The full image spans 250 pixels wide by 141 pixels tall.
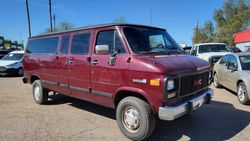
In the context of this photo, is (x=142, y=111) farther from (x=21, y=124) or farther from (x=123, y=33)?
(x=21, y=124)

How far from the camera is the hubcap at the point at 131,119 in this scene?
5.01 meters

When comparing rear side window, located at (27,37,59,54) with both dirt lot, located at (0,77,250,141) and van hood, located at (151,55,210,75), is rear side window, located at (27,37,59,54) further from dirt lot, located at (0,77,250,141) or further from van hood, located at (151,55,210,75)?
van hood, located at (151,55,210,75)

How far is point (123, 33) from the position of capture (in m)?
5.29

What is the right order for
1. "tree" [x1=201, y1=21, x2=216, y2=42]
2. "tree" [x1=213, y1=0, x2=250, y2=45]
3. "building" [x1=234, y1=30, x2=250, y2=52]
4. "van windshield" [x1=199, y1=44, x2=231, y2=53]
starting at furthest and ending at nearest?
"tree" [x1=201, y1=21, x2=216, y2=42] < "tree" [x1=213, y1=0, x2=250, y2=45] < "building" [x1=234, y1=30, x2=250, y2=52] < "van windshield" [x1=199, y1=44, x2=231, y2=53]

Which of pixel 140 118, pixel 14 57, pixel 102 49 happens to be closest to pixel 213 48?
pixel 102 49

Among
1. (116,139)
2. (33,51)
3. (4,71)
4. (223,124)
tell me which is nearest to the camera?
(116,139)

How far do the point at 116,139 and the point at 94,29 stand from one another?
2.49m

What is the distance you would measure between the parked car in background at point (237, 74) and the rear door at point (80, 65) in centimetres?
458

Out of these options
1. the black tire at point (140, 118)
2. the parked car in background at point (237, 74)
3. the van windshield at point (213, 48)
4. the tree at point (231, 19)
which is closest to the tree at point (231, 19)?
the tree at point (231, 19)

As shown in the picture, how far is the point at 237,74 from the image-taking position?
26.7 ft

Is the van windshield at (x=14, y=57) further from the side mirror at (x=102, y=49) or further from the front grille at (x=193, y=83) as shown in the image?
the front grille at (x=193, y=83)

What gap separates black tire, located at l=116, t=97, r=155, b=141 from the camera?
4.75 m

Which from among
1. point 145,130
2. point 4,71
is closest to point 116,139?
point 145,130

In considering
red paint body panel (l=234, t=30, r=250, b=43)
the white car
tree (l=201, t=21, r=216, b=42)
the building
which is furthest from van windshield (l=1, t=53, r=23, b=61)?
tree (l=201, t=21, r=216, b=42)
